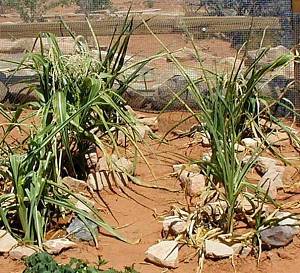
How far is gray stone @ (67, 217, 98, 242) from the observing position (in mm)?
3898

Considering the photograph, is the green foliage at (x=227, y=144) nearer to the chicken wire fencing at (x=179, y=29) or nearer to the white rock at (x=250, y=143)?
the white rock at (x=250, y=143)

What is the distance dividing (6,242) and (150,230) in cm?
76

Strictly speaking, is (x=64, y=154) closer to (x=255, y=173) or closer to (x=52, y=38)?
(x=52, y=38)

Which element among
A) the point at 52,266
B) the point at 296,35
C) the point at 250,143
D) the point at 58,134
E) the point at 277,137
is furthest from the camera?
the point at 296,35

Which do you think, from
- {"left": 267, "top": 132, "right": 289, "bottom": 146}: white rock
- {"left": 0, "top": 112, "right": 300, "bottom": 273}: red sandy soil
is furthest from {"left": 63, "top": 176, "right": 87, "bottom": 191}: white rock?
{"left": 267, "top": 132, "right": 289, "bottom": 146}: white rock

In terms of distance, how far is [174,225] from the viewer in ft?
12.6

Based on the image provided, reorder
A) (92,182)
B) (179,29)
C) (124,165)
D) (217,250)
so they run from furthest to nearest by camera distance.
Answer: (179,29) < (124,165) < (92,182) < (217,250)

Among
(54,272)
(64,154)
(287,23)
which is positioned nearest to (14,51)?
(287,23)

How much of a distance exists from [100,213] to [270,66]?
1463 mm

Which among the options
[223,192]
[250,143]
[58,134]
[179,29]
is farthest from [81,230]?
[179,29]

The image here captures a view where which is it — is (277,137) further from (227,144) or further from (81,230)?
(81,230)

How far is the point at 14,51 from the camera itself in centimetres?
741

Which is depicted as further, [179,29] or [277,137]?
[179,29]

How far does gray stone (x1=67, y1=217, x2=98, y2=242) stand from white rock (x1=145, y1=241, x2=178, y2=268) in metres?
0.37
